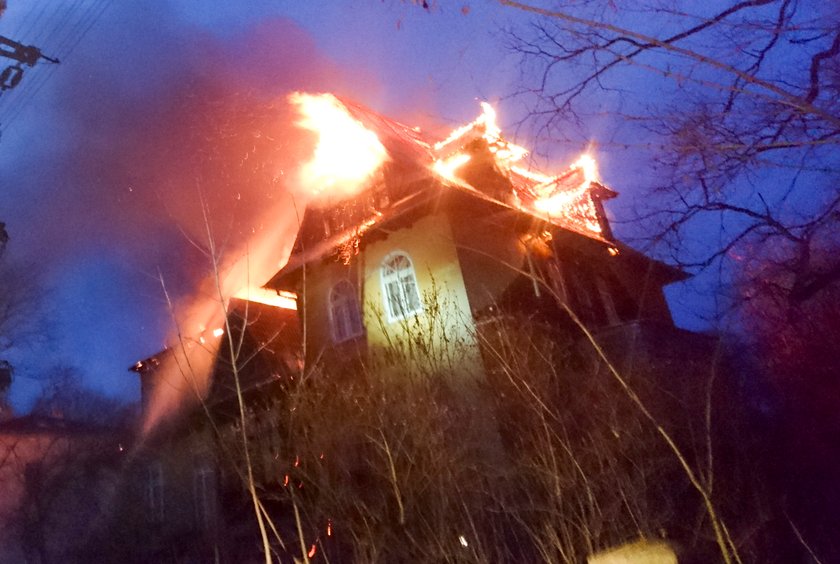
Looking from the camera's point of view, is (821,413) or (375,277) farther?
(821,413)

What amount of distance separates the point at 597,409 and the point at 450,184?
712 centimetres

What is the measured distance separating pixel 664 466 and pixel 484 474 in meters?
3.26

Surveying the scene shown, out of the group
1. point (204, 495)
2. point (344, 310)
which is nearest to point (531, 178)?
point (344, 310)

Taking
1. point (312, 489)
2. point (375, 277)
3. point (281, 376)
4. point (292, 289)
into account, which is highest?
point (292, 289)

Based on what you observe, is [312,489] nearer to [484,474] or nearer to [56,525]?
[484,474]

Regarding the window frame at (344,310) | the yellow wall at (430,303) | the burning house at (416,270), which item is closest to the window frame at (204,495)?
the burning house at (416,270)

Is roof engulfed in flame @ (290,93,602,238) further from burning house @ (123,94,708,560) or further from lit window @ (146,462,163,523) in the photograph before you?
lit window @ (146,462,163,523)

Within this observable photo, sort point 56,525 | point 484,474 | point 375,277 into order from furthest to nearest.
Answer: point 56,525 < point 375,277 < point 484,474

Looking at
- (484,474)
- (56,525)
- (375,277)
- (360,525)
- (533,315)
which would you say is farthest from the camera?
(56,525)

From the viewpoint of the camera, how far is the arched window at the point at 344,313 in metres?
16.9

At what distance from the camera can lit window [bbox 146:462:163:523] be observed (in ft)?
70.0

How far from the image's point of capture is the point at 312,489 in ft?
36.3

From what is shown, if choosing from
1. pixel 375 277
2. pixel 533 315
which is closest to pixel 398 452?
pixel 533 315

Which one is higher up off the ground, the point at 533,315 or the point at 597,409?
the point at 533,315
